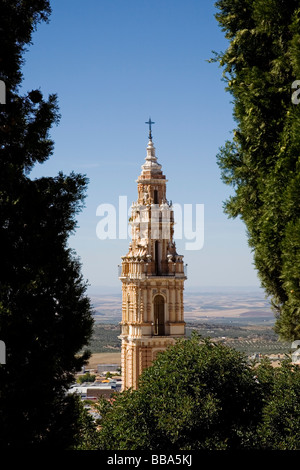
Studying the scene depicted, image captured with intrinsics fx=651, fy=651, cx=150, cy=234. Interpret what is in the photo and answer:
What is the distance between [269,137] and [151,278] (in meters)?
31.9

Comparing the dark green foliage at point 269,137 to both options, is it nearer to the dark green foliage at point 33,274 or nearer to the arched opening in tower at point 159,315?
the dark green foliage at point 33,274

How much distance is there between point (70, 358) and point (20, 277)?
5.86ft

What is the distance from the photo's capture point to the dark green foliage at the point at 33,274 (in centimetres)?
1028

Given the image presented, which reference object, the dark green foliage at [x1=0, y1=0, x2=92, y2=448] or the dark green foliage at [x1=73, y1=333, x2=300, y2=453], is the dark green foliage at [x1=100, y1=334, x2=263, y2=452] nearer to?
the dark green foliage at [x1=73, y1=333, x2=300, y2=453]

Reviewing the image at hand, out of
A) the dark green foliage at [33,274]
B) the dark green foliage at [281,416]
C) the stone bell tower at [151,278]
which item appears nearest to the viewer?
the dark green foliage at [33,274]

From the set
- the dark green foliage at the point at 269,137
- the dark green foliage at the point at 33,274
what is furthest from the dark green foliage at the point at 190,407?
the dark green foliage at the point at 33,274

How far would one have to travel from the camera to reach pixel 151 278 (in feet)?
141

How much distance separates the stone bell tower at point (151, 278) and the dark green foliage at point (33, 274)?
30.9m

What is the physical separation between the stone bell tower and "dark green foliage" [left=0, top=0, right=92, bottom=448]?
101 feet

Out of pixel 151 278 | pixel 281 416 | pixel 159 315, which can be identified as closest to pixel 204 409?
pixel 281 416

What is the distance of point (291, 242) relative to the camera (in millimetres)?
10047

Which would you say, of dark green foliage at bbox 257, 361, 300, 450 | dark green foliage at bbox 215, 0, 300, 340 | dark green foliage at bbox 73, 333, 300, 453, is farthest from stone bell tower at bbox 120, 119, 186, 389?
dark green foliage at bbox 215, 0, 300, 340

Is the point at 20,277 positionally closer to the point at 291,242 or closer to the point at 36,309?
the point at 36,309

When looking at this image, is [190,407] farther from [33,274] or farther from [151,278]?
[151,278]
